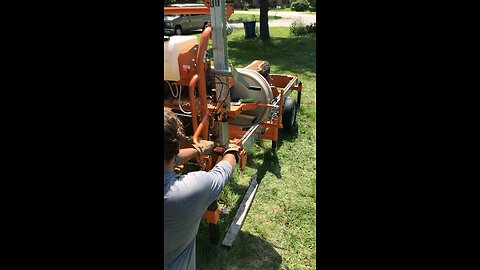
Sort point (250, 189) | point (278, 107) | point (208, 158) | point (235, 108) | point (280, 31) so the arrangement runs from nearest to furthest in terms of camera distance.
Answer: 1. point (208, 158)
2. point (235, 108)
3. point (250, 189)
4. point (278, 107)
5. point (280, 31)

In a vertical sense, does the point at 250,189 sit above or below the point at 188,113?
below

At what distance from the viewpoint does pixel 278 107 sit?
18.4 ft

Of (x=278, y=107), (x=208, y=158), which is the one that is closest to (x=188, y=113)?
(x=208, y=158)

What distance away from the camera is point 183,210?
1.75 meters

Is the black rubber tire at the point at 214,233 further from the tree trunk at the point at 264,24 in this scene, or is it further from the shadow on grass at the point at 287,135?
the tree trunk at the point at 264,24

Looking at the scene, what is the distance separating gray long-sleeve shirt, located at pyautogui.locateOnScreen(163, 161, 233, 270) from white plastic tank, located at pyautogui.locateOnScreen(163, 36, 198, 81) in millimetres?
1780

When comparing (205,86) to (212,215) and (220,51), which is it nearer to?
(220,51)

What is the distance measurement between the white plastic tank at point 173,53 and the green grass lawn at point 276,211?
67.4 inches

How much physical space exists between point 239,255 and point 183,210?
2.28m

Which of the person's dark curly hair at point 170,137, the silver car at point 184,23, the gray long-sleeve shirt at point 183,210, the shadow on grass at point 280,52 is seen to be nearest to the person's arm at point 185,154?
the gray long-sleeve shirt at point 183,210

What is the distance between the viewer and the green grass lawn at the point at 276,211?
379 centimetres
